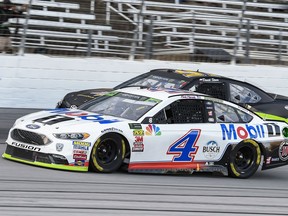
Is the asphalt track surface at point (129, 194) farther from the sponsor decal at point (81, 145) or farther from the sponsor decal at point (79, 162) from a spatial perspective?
the sponsor decal at point (81, 145)

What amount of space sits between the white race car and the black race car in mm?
2203

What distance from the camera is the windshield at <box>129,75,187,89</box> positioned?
13.4 meters

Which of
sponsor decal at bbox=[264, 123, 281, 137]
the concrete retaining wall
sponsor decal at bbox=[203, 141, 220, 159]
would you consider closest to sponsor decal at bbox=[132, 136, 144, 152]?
sponsor decal at bbox=[203, 141, 220, 159]

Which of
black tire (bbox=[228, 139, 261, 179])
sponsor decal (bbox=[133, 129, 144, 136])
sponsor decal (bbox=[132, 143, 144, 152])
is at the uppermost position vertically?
sponsor decal (bbox=[133, 129, 144, 136])

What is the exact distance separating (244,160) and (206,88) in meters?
2.69

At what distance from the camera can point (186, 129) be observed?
10.5m

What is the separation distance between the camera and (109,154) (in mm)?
9992

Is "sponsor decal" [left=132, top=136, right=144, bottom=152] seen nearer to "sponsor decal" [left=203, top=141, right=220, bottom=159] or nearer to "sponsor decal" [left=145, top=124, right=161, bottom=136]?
"sponsor decal" [left=145, top=124, right=161, bottom=136]

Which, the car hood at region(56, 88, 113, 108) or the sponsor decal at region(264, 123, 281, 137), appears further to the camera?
the car hood at region(56, 88, 113, 108)

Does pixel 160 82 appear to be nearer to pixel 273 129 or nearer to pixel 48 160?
pixel 273 129

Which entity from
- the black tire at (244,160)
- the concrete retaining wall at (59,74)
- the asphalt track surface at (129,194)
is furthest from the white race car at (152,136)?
the concrete retaining wall at (59,74)

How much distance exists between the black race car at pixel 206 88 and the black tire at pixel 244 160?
244 cm

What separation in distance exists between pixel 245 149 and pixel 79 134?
2.71 meters

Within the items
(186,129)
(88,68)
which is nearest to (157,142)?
(186,129)
